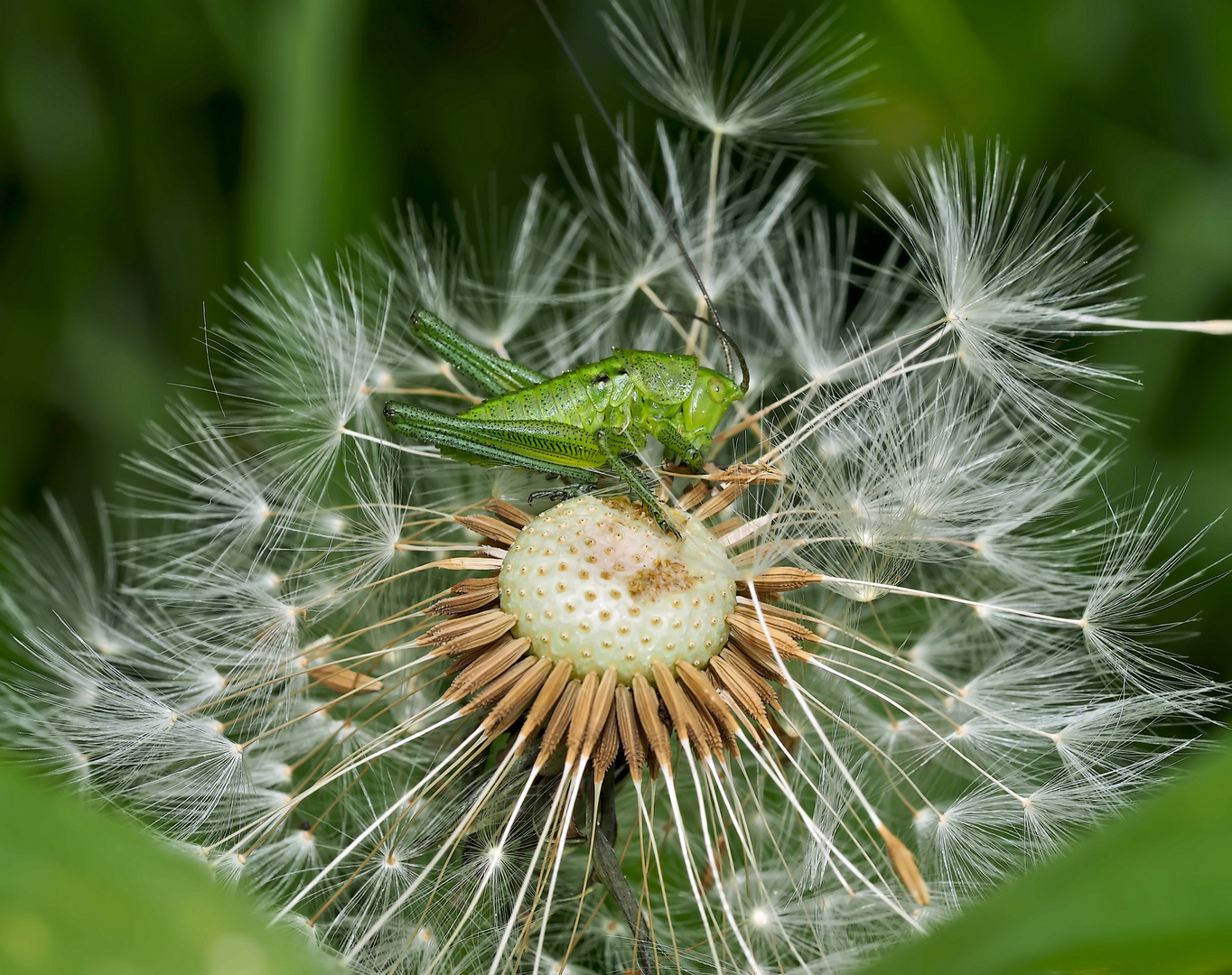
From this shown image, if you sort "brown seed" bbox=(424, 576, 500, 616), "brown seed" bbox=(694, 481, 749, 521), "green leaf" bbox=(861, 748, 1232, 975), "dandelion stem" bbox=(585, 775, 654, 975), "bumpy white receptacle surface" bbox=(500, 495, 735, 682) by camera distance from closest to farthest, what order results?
"green leaf" bbox=(861, 748, 1232, 975)
"dandelion stem" bbox=(585, 775, 654, 975)
"bumpy white receptacle surface" bbox=(500, 495, 735, 682)
"brown seed" bbox=(424, 576, 500, 616)
"brown seed" bbox=(694, 481, 749, 521)

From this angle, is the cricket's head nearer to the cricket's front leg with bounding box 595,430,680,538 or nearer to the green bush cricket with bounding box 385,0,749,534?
the green bush cricket with bounding box 385,0,749,534

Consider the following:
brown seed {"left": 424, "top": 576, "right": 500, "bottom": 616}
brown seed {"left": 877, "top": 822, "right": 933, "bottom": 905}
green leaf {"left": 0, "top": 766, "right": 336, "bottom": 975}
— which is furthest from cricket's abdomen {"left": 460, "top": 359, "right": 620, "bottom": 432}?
green leaf {"left": 0, "top": 766, "right": 336, "bottom": 975}

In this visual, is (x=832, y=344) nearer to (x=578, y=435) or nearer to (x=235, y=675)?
(x=578, y=435)

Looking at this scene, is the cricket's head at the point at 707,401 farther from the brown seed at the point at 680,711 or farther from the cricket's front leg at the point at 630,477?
the brown seed at the point at 680,711

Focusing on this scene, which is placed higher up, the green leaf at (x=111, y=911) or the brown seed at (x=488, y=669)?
the brown seed at (x=488, y=669)

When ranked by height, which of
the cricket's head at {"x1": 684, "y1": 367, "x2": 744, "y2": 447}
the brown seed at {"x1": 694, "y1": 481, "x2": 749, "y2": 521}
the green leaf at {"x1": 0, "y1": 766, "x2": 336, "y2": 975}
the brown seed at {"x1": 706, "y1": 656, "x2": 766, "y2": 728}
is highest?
the cricket's head at {"x1": 684, "y1": 367, "x2": 744, "y2": 447}

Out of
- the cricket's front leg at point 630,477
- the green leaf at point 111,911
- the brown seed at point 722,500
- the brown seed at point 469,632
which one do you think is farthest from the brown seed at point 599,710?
the green leaf at point 111,911

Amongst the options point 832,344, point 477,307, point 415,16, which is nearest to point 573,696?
point 832,344

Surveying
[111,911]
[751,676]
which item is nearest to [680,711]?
[751,676]
